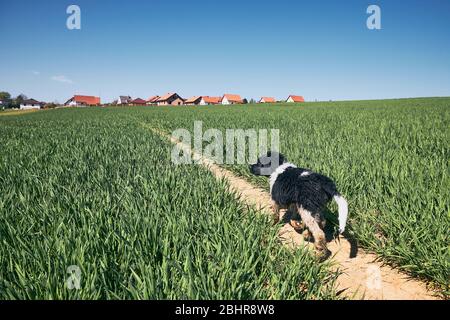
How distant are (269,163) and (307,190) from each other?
1.31m

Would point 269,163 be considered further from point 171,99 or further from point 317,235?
point 171,99

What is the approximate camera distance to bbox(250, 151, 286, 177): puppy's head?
442 centimetres

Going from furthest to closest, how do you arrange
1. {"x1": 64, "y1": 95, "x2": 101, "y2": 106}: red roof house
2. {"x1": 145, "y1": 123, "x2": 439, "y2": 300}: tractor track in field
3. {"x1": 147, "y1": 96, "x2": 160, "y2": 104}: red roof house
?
Result: {"x1": 147, "y1": 96, "x2": 160, "y2": 104}: red roof house, {"x1": 64, "y1": 95, "x2": 101, "y2": 106}: red roof house, {"x1": 145, "y1": 123, "x2": 439, "y2": 300}: tractor track in field

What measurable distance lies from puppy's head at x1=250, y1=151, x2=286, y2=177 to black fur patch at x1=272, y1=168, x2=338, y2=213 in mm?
682

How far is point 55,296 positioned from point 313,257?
93.8 inches

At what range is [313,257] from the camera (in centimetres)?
290

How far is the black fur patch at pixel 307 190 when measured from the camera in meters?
3.21

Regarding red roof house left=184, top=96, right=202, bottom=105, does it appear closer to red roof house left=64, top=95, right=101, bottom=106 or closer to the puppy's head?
red roof house left=64, top=95, right=101, bottom=106

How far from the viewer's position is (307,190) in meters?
3.28

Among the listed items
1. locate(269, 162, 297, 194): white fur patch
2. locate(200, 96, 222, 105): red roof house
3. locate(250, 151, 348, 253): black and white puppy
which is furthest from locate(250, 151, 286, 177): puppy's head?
locate(200, 96, 222, 105): red roof house

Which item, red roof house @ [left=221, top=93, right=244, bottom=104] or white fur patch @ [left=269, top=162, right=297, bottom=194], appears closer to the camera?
white fur patch @ [left=269, top=162, right=297, bottom=194]

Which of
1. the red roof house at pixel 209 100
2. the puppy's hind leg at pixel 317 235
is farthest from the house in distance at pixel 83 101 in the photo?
the puppy's hind leg at pixel 317 235

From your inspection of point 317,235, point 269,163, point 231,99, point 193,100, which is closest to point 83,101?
point 193,100
